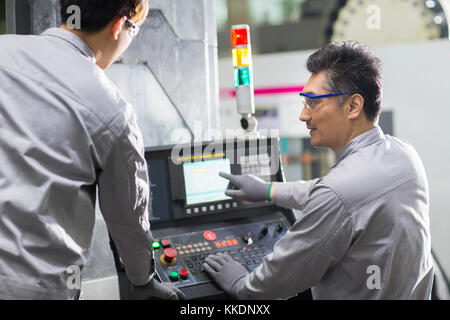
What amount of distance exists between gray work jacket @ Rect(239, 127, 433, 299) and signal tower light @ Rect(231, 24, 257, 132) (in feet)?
2.53

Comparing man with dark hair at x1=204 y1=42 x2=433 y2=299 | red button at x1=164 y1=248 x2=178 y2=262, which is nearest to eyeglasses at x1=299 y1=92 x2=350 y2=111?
man with dark hair at x1=204 y1=42 x2=433 y2=299

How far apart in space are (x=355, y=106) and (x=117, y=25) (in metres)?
0.74

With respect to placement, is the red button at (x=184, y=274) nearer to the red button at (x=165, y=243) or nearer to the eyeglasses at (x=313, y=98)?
the red button at (x=165, y=243)

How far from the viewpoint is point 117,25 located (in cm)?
129

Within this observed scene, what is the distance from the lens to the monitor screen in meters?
1.87

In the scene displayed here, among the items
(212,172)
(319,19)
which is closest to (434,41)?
(319,19)

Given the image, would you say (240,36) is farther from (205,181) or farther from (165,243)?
(165,243)

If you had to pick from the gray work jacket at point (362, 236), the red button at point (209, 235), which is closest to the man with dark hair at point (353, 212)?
the gray work jacket at point (362, 236)

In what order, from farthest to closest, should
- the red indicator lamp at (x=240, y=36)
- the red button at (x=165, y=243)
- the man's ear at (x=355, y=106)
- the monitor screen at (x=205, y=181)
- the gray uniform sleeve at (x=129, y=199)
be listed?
the red indicator lamp at (x=240, y=36)
the monitor screen at (x=205, y=181)
the red button at (x=165, y=243)
the man's ear at (x=355, y=106)
the gray uniform sleeve at (x=129, y=199)

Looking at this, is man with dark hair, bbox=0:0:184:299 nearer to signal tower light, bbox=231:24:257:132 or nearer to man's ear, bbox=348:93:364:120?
man's ear, bbox=348:93:364:120

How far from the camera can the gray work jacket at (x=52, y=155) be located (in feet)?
3.51

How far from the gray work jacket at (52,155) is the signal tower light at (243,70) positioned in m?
0.94

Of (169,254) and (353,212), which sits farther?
(169,254)

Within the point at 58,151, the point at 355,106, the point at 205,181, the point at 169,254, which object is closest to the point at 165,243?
the point at 169,254
